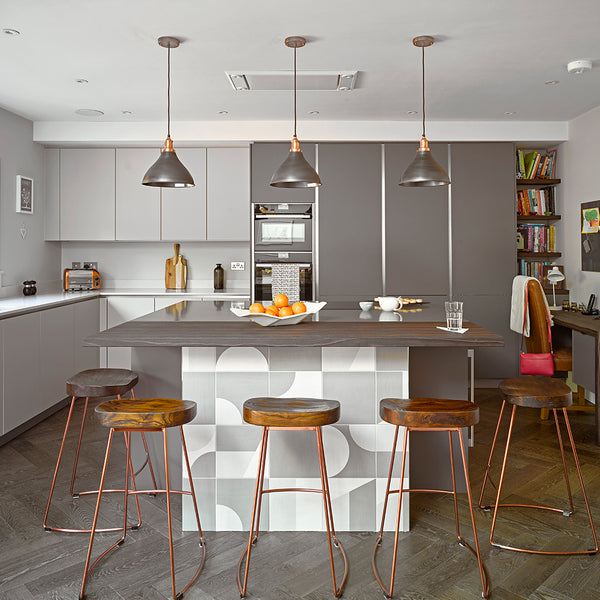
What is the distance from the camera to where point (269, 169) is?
558 centimetres

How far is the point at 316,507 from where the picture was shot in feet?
8.93

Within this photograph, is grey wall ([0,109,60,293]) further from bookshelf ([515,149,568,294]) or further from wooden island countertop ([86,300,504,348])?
bookshelf ([515,149,568,294])

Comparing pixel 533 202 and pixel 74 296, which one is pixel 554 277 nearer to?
pixel 533 202

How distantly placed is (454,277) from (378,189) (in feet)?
3.70

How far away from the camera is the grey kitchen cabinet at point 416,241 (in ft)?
18.5

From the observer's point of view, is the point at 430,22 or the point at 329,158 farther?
the point at 329,158

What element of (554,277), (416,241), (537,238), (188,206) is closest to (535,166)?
(537,238)

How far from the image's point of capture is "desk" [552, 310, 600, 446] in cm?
402

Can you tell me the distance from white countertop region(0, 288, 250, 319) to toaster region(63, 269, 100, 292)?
0.15 m

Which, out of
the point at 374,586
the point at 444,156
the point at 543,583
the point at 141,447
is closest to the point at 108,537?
the point at 141,447

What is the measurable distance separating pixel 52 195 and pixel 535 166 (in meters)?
4.86

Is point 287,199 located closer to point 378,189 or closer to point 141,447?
point 378,189

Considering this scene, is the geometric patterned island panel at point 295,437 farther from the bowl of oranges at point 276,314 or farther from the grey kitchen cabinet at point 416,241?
the grey kitchen cabinet at point 416,241

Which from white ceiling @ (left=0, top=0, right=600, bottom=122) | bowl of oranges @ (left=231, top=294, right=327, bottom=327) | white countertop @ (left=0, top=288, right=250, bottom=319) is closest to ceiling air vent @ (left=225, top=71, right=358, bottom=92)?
white ceiling @ (left=0, top=0, right=600, bottom=122)
